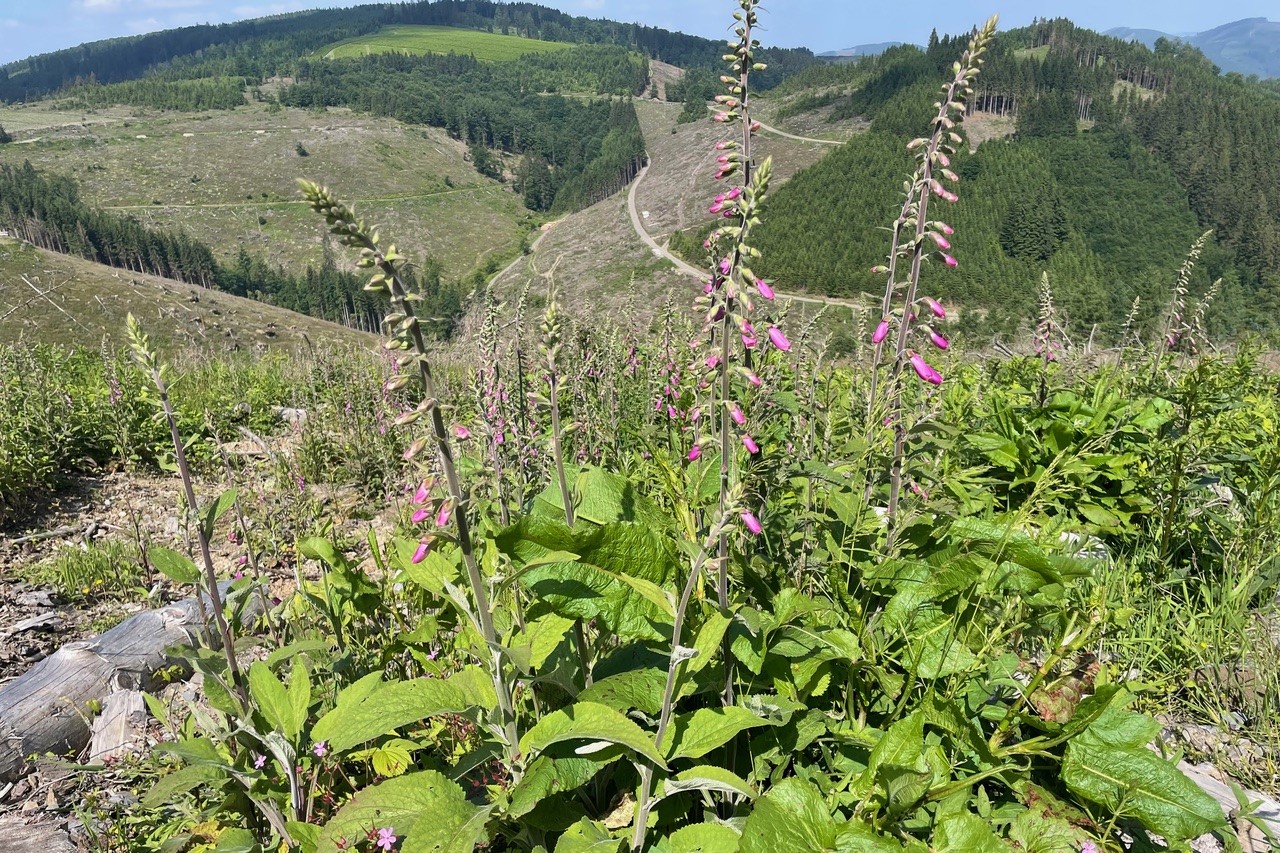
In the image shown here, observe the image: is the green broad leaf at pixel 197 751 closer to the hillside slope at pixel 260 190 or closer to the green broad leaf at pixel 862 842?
the green broad leaf at pixel 862 842

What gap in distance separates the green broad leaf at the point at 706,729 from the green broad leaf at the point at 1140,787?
3.54ft

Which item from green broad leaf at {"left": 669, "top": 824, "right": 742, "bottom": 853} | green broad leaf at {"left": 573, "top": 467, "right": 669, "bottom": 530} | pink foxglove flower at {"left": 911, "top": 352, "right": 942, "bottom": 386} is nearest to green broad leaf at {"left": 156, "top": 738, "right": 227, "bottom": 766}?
green broad leaf at {"left": 573, "top": 467, "right": 669, "bottom": 530}

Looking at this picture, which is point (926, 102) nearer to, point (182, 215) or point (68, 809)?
point (68, 809)

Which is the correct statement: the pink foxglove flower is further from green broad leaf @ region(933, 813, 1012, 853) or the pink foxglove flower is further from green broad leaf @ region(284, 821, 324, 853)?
green broad leaf @ region(284, 821, 324, 853)

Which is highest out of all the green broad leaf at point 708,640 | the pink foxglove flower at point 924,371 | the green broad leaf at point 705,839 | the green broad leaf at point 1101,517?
the pink foxglove flower at point 924,371

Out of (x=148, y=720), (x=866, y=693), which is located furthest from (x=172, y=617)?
(x=866, y=693)

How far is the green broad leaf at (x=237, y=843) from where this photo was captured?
2.35 meters

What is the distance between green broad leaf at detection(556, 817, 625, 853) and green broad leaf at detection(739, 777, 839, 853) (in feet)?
1.36

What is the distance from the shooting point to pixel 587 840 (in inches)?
81.0

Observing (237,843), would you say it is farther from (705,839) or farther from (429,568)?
(705,839)

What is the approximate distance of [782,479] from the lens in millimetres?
3729

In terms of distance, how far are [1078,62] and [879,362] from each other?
191178 millimetres

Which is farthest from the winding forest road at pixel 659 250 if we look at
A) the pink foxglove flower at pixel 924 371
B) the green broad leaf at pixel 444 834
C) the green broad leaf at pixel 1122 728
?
the green broad leaf at pixel 444 834

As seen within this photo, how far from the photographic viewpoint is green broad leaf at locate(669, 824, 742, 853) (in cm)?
196
